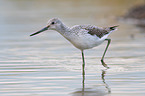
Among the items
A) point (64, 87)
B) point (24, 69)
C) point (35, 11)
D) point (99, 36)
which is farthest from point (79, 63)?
point (35, 11)

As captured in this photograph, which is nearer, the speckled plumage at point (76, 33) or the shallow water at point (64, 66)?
the shallow water at point (64, 66)

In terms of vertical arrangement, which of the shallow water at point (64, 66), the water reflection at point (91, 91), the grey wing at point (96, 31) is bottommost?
the water reflection at point (91, 91)

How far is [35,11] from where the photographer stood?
2873cm

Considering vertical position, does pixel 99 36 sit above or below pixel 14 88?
above

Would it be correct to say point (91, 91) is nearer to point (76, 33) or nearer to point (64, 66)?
point (76, 33)

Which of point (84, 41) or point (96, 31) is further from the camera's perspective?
point (96, 31)

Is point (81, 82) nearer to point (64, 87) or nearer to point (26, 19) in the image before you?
point (64, 87)

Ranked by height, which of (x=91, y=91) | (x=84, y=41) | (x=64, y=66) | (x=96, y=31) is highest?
(x=96, y=31)

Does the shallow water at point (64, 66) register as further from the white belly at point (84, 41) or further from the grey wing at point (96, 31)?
A: the grey wing at point (96, 31)

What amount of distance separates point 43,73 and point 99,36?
1.95 meters

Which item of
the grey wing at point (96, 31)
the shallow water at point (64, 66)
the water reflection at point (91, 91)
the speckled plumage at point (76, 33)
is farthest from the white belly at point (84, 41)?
the water reflection at point (91, 91)

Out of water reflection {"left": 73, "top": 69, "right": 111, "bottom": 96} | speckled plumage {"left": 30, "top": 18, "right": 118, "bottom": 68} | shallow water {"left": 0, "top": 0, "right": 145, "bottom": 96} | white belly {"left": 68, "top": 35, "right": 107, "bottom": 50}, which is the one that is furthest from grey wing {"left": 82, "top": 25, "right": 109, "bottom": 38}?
water reflection {"left": 73, "top": 69, "right": 111, "bottom": 96}

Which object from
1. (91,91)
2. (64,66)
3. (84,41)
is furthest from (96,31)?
(91,91)

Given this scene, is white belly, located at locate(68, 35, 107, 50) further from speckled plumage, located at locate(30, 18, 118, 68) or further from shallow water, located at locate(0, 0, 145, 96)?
shallow water, located at locate(0, 0, 145, 96)
